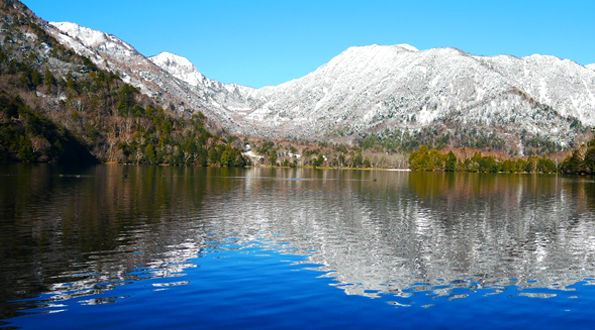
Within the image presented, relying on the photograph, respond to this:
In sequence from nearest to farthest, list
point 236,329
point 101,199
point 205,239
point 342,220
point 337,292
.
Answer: point 236,329 < point 337,292 < point 205,239 < point 342,220 < point 101,199

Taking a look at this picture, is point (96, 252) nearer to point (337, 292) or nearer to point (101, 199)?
point (337, 292)

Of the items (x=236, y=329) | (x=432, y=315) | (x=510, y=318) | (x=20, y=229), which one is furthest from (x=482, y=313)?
(x=20, y=229)

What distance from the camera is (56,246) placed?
31781 millimetres

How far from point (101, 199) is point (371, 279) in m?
46.2

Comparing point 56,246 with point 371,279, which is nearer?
point 371,279

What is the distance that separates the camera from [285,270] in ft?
91.5

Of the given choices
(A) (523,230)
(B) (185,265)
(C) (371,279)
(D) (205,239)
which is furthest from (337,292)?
(A) (523,230)

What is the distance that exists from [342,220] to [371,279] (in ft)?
75.3

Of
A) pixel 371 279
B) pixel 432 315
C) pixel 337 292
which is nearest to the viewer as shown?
pixel 432 315

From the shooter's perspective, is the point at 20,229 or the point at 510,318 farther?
the point at 20,229

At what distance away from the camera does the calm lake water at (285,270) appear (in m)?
20.2

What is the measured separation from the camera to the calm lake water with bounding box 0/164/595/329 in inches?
794

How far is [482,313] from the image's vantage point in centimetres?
2112

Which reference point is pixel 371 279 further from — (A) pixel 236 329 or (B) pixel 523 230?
(B) pixel 523 230
